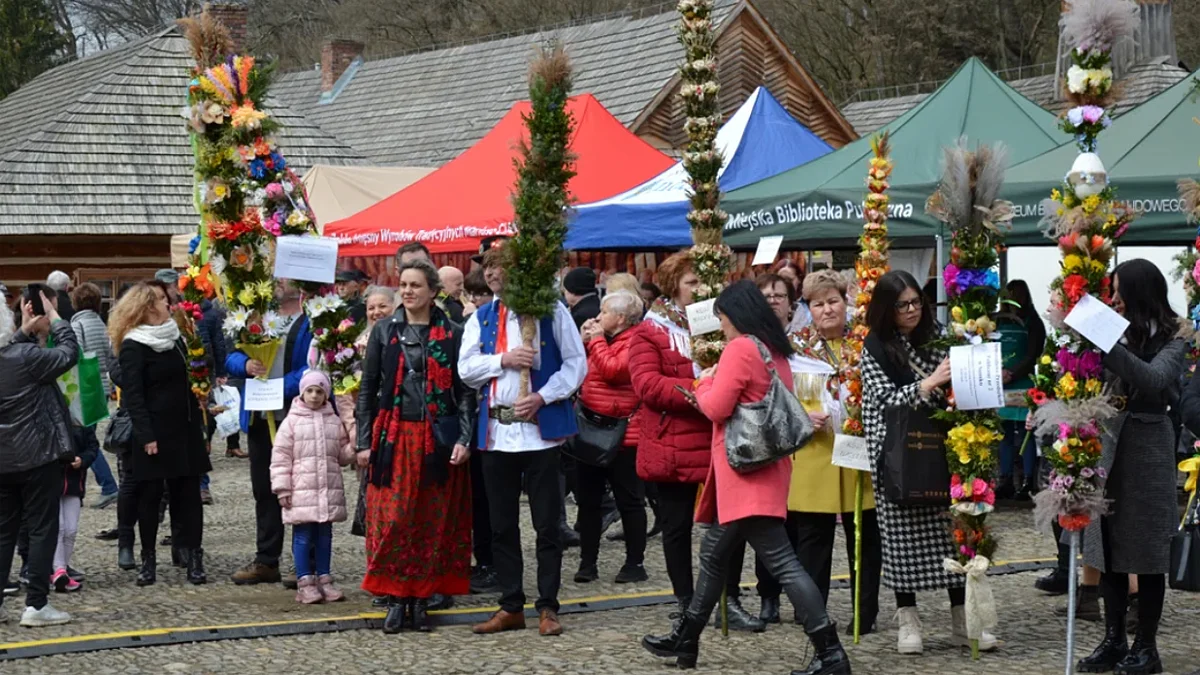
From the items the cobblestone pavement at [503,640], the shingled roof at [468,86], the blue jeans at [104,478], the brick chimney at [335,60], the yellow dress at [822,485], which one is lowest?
the cobblestone pavement at [503,640]

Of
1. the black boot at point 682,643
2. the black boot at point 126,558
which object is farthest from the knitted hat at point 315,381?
the black boot at point 682,643

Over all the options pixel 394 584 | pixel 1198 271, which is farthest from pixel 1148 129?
pixel 394 584

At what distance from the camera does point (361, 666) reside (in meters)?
6.94

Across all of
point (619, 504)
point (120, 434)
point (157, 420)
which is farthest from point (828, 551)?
point (120, 434)

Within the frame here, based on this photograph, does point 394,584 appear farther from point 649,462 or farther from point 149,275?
point 149,275

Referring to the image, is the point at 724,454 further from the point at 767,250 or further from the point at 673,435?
the point at 767,250

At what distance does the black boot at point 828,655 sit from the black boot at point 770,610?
1320 mm

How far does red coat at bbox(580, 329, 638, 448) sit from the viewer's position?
8.99 meters

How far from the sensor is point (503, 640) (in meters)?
7.48

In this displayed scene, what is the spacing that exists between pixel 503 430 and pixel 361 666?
132 centimetres

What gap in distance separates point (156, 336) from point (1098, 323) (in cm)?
541

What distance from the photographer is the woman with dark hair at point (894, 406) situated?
6906 mm

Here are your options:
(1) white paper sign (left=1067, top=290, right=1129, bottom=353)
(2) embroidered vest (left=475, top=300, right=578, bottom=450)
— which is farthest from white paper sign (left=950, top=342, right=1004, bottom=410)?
(2) embroidered vest (left=475, top=300, right=578, bottom=450)

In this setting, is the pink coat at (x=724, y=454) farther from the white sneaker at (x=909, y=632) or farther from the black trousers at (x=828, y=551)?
the white sneaker at (x=909, y=632)
